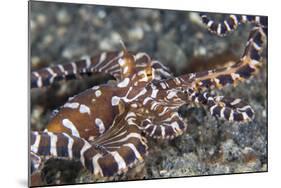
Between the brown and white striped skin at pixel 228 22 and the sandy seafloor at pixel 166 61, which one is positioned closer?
the sandy seafloor at pixel 166 61

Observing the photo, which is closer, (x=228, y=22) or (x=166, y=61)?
(x=166, y=61)

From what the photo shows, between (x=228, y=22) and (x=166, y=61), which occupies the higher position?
(x=228, y=22)

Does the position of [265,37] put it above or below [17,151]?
above

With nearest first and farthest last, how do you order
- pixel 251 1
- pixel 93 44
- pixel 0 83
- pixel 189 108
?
pixel 0 83
pixel 93 44
pixel 189 108
pixel 251 1

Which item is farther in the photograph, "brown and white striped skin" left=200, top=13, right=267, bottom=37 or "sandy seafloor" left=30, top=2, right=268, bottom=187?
"brown and white striped skin" left=200, top=13, right=267, bottom=37

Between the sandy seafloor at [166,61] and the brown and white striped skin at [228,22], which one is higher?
the brown and white striped skin at [228,22]

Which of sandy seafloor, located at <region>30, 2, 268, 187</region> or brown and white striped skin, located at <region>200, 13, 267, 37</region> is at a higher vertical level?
brown and white striped skin, located at <region>200, 13, 267, 37</region>
